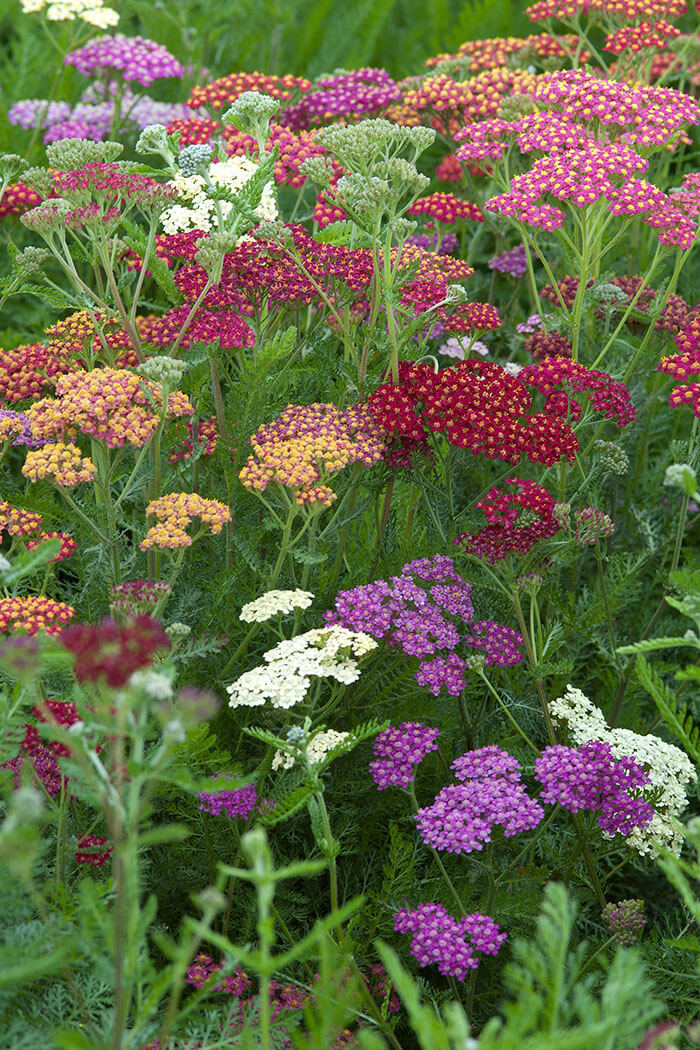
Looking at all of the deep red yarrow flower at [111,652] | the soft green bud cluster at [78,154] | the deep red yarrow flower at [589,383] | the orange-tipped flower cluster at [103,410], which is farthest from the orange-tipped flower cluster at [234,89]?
the deep red yarrow flower at [111,652]

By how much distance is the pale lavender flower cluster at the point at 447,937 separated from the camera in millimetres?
2600

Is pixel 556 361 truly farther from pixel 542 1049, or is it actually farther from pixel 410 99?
pixel 542 1049

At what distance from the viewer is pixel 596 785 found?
9.34ft

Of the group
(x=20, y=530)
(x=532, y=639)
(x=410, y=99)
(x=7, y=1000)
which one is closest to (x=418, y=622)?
(x=532, y=639)

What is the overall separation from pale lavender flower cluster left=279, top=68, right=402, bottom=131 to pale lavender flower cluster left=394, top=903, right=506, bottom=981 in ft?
10.7

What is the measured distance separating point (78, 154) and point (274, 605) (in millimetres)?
1470

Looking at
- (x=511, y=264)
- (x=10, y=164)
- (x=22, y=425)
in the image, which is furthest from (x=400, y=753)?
(x=511, y=264)

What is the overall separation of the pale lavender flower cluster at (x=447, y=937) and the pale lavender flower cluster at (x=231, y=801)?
1.45ft

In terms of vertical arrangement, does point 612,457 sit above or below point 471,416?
below

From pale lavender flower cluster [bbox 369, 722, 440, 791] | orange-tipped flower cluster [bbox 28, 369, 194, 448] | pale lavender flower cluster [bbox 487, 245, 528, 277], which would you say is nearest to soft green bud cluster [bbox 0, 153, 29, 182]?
orange-tipped flower cluster [bbox 28, 369, 194, 448]

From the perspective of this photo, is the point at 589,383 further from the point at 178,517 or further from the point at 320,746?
the point at 320,746

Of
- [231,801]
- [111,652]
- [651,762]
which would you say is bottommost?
[651,762]

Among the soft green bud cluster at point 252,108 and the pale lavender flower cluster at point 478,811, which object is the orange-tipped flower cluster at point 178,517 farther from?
the soft green bud cluster at point 252,108

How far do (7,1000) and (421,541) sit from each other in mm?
1908
